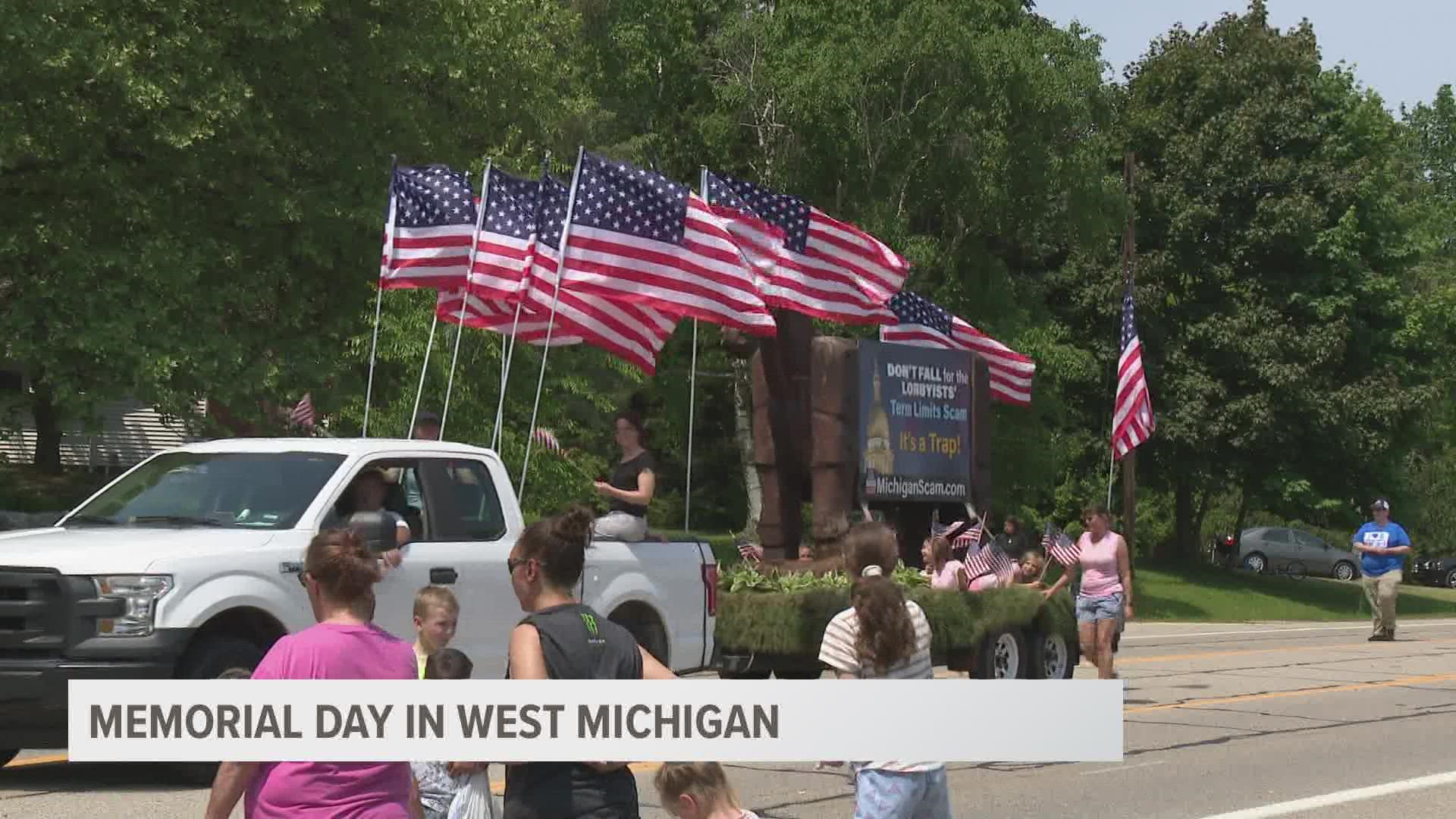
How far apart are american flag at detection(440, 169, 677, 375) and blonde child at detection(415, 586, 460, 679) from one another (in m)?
9.50

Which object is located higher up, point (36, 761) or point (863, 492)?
point (863, 492)

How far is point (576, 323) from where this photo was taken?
1747 centimetres

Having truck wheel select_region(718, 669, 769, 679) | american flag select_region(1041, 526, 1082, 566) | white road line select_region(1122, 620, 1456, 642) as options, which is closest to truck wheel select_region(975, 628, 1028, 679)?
truck wheel select_region(718, 669, 769, 679)

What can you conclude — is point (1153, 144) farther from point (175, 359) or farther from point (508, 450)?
point (175, 359)

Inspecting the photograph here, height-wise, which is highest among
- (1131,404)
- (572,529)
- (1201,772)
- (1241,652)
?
(1131,404)

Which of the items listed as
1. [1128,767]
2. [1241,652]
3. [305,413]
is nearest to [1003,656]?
[1128,767]

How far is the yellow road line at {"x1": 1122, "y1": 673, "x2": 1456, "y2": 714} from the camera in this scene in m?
17.1

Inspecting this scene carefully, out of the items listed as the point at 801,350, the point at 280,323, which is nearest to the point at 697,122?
the point at 280,323

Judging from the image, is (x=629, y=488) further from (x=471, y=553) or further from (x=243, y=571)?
(x=243, y=571)

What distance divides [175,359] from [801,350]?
10181mm

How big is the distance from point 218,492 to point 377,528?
1327 millimetres

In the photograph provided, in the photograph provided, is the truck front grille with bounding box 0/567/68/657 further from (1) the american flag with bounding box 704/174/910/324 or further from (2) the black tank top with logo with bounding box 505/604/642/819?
(1) the american flag with bounding box 704/174/910/324

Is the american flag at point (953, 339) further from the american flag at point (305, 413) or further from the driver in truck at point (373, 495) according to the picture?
the driver in truck at point (373, 495)

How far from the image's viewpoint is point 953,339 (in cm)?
2316
